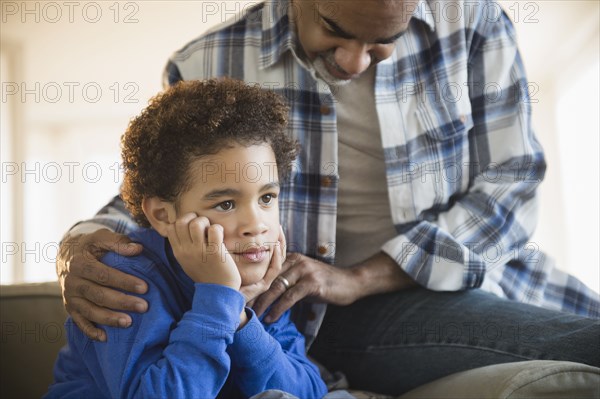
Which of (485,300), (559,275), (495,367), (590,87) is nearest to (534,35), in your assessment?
(590,87)

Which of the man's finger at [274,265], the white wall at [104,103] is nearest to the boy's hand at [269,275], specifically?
the man's finger at [274,265]

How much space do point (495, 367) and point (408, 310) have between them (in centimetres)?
33

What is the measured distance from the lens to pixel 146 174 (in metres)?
1.08

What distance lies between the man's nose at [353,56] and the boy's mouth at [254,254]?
0.41 m

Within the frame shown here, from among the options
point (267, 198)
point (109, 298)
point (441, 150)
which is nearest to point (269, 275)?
point (267, 198)

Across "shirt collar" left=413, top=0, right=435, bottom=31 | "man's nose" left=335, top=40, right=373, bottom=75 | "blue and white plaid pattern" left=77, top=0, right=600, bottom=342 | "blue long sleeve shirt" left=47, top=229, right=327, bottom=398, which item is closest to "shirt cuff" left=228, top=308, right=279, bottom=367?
"blue long sleeve shirt" left=47, top=229, right=327, bottom=398

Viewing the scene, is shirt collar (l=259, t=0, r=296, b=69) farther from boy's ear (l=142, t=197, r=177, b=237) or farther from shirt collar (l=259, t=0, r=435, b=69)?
boy's ear (l=142, t=197, r=177, b=237)

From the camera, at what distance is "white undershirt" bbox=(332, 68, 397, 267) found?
1.44 m

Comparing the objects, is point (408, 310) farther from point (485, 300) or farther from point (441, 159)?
point (441, 159)

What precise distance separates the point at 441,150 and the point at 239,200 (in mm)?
617

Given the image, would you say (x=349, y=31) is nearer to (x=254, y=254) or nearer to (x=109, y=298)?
(x=254, y=254)

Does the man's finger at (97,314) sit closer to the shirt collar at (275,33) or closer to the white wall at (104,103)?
the shirt collar at (275,33)

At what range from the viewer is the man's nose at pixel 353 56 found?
4.09ft

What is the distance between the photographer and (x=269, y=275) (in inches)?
42.4
